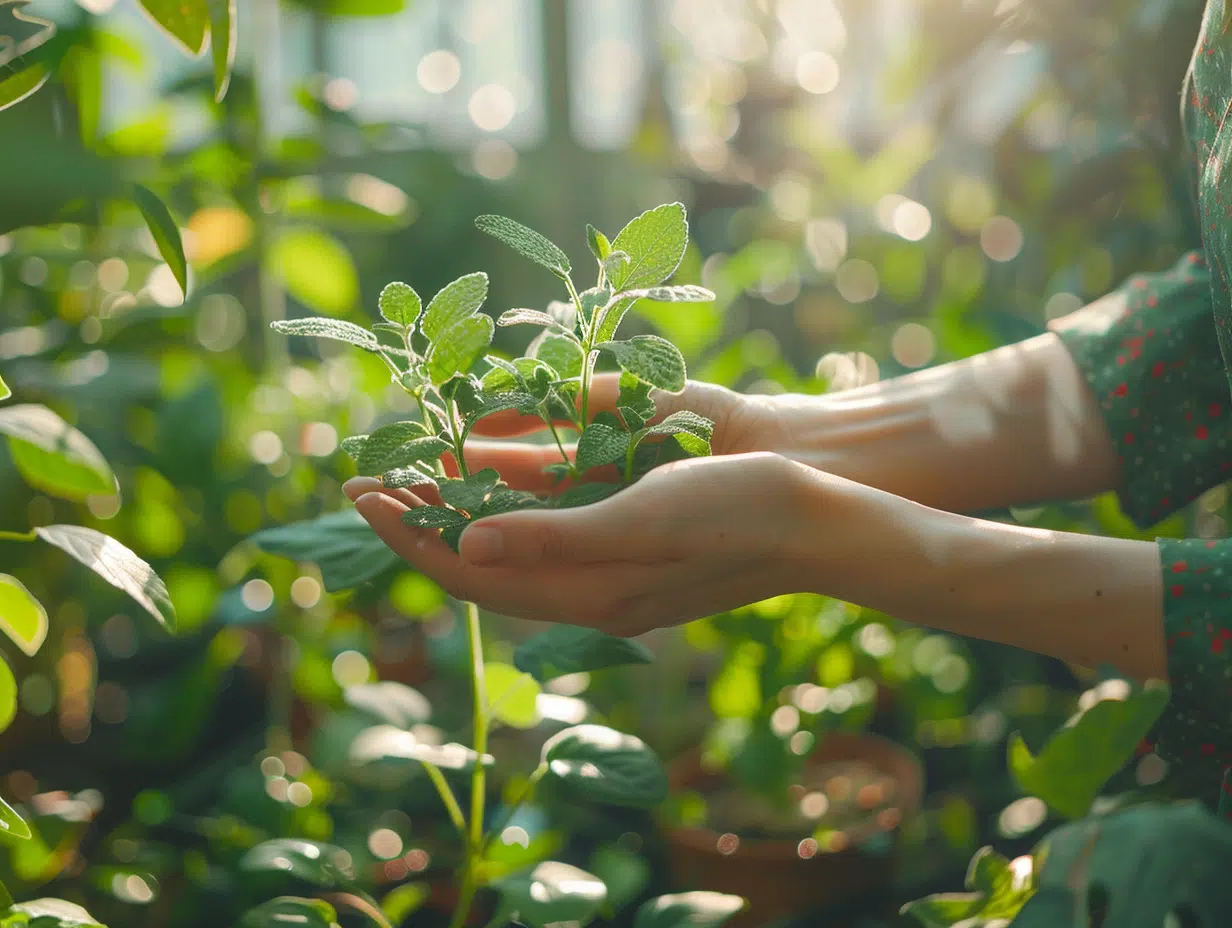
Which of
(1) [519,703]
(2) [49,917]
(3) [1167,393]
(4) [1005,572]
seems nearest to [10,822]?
(2) [49,917]

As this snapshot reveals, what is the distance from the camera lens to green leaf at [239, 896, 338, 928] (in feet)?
1.95

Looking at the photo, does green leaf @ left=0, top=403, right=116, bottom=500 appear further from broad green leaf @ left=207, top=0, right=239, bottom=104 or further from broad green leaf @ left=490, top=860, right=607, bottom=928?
broad green leaf @ left=490, top=860, right=607, bottom=928

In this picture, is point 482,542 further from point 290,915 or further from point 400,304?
point 290,915

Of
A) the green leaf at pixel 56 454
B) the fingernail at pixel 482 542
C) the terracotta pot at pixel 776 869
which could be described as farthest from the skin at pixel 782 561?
the terracotta pot at pixel 776 869

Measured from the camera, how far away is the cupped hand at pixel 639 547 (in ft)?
1.65

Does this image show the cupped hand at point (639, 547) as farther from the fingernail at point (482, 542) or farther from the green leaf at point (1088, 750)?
the green leaf at point (1088, 750)

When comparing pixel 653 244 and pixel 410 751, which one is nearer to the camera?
pixel 653 244

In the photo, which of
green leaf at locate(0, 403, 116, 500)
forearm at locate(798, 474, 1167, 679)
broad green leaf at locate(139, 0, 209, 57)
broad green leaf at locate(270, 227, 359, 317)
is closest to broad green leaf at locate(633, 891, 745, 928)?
forearm at locate(798, 474, 1167, 679)

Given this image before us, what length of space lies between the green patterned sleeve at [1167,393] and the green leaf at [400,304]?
1.78 feet

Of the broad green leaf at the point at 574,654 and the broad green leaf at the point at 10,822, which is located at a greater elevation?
the broad green leaf at the point at 574,654

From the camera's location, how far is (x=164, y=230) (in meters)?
0.57

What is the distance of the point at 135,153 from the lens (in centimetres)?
100

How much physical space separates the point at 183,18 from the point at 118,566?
292 millimetres

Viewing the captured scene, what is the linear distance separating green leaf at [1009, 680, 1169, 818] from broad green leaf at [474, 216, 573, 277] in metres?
0.44
